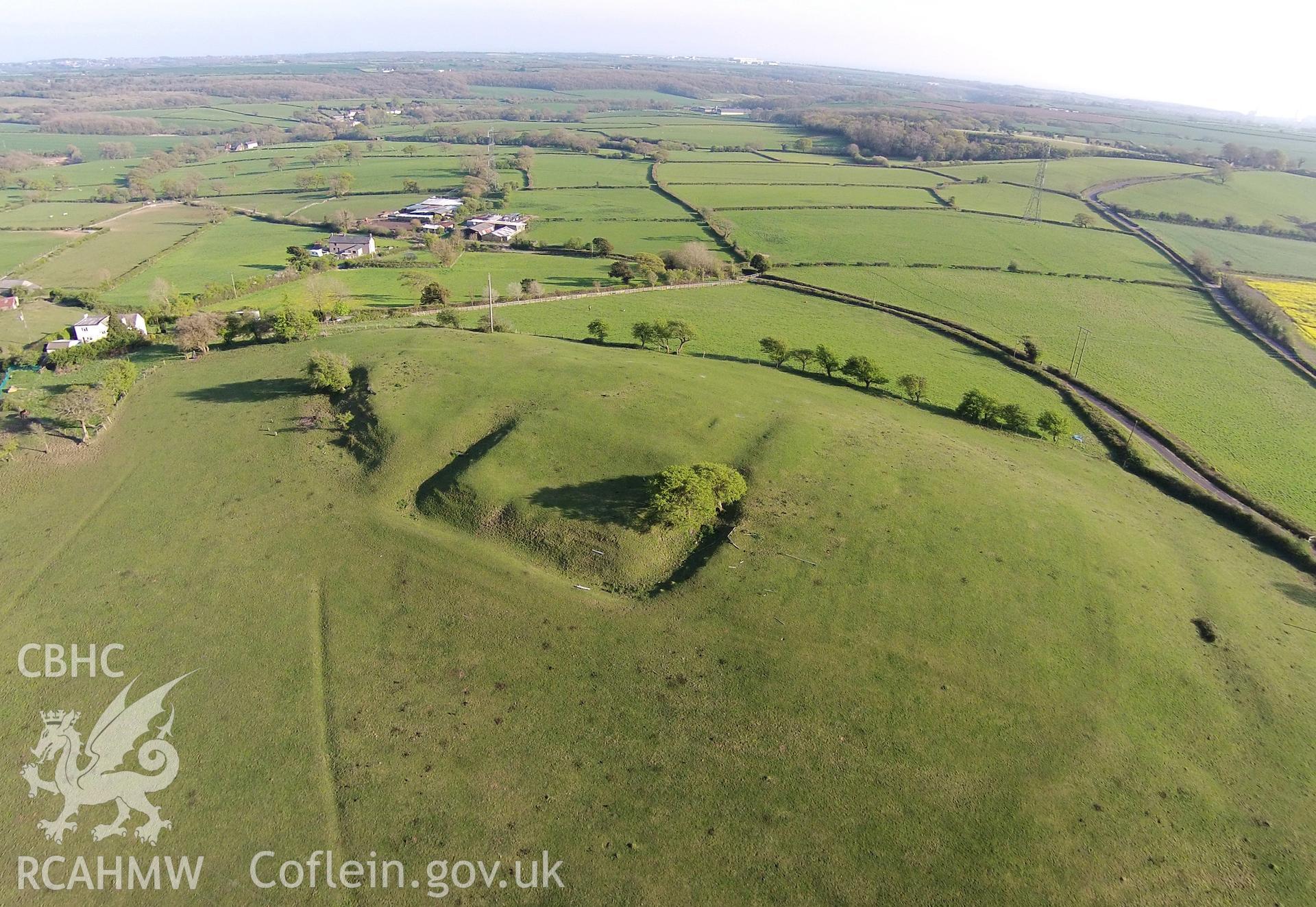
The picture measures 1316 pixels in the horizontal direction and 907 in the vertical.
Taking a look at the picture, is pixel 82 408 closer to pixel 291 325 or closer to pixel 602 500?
pixel 291 325

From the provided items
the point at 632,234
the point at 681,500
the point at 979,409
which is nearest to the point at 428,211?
the point at 632,234

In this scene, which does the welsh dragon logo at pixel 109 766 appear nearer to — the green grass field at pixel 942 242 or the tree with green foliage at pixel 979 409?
the tree with green foliage at pixel 979 409

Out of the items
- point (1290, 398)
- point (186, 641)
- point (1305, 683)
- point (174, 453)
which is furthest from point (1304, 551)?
point (174, 453)

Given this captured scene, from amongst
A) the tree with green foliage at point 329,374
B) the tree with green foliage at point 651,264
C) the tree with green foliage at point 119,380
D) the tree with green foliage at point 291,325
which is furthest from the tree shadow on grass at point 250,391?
the tree with green foliage at point 651,264

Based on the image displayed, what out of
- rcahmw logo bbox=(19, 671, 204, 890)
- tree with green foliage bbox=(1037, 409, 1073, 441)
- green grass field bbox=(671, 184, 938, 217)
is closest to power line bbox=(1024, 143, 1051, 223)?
green grass field bbox=(671, 184, 938, 217)

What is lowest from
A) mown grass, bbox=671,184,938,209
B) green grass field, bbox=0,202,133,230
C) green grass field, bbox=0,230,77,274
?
green grass field, bbox=0,230,77,274

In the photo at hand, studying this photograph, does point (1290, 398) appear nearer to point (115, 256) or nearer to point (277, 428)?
point (277, 428)

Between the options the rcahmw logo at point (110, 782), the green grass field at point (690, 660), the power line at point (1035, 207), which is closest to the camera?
the rcahmw logo at point (110, 782)

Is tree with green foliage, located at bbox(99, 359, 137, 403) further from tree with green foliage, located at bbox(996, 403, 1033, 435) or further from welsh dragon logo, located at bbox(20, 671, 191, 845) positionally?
tree with green foliage, located at bbox(996, 403, 1033, 435)
